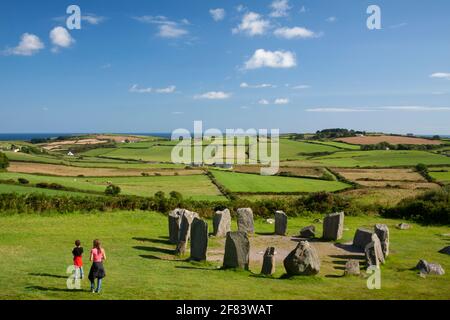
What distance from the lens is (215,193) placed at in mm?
52938

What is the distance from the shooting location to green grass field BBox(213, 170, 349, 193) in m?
55.8

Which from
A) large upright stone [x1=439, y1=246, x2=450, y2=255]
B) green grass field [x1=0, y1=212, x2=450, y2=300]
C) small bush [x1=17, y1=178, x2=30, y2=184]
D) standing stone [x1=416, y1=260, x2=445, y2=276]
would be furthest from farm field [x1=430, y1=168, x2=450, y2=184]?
small bush [x1=17, y1=178, x2=30, y2=184]

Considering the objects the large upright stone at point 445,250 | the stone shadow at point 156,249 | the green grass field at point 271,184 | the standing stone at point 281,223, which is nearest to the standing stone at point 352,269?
the large upright stone at point 445,250

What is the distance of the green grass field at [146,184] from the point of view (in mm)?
50875

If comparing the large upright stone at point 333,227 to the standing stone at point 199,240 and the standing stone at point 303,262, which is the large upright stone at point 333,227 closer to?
the standing stone at point 303,262

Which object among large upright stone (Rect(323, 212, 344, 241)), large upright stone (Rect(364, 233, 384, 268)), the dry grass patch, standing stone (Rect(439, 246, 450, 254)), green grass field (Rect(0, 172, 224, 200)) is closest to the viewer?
large upright stone (Rect(364, 233, 384, 268))

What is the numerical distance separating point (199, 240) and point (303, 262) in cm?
532

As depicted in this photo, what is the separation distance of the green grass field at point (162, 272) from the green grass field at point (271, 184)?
25.6 metres

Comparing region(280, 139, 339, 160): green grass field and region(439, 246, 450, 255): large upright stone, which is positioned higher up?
region(280, 139, 339, 160): green grass field

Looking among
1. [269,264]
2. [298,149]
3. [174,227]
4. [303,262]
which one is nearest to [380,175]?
[298,149]

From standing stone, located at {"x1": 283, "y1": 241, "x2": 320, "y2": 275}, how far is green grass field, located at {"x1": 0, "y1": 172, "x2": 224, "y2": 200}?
2982cm

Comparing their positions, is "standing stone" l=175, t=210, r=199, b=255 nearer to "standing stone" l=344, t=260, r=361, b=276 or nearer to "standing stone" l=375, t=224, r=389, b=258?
"standing stone" l=344, t=260, r=361, b=276

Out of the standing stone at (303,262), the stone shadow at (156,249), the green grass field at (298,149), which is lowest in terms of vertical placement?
the stone shadow at (156,249)
